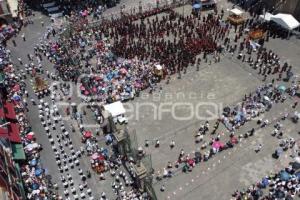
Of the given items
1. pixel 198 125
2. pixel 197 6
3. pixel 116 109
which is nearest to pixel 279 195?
pixel 198 125

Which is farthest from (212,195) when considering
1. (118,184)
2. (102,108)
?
(102,108)

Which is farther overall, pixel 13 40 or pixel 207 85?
pixel 13 40

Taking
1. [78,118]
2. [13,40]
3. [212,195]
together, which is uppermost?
[13,40]

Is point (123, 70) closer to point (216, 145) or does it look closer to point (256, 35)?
point (216, 145)

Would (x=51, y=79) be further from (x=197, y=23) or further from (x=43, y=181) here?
(x=197, y=23)

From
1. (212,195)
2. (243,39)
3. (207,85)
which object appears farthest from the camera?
(243,39)

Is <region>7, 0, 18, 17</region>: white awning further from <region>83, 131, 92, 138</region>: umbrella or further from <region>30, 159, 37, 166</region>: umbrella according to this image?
<region>30, 159, 37, 166</region>: umbrella

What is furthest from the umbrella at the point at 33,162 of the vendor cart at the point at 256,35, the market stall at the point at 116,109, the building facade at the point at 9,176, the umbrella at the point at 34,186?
the vendor cart at the point at 256,35
